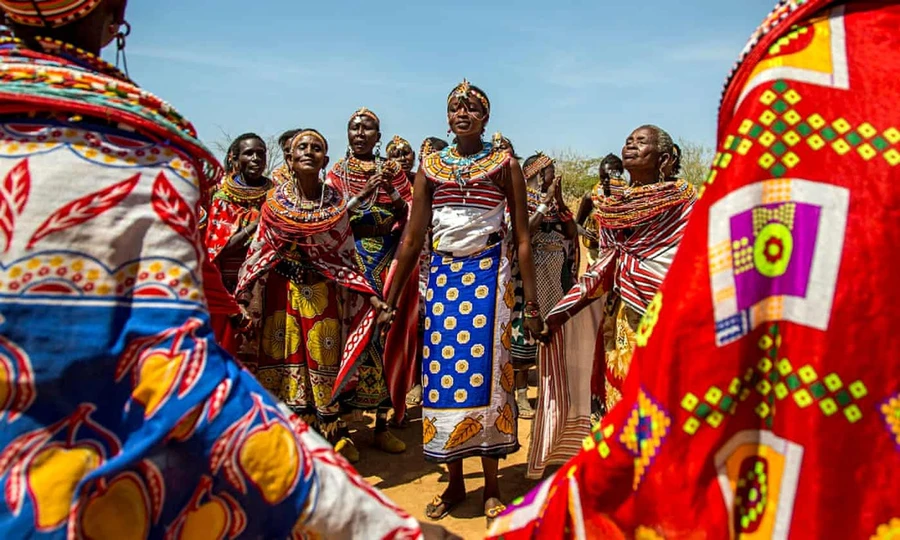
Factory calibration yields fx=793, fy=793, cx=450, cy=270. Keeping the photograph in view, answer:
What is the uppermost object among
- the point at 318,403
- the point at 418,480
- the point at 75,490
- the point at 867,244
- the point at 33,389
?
the point at 867,244

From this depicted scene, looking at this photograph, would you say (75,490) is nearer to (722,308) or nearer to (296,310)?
(722,308)

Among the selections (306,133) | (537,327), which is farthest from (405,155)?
(537,327)

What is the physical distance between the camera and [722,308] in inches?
73.7

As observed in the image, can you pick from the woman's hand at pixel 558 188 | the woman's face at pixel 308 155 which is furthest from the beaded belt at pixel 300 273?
the woman's hand at pixel 558 188

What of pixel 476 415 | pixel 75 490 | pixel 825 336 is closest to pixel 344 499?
pixel 75 490

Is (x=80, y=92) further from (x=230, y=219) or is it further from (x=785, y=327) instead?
(x=230, y=219)

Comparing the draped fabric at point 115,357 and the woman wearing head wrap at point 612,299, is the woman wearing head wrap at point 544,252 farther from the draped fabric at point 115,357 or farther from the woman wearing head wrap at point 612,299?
the draped fabric at point 115,357

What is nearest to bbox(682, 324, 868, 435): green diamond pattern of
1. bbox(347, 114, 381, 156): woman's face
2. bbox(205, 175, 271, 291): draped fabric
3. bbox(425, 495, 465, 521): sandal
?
bbox(425, 495, 465, 521): sandal

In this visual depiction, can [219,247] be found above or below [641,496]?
above

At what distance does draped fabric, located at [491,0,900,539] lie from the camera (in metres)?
1.77

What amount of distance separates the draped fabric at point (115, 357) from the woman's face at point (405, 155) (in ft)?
20.9

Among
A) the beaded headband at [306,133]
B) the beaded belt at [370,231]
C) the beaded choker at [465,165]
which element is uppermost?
the beaded headband at [306,133]

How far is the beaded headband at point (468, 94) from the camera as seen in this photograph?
479 cm

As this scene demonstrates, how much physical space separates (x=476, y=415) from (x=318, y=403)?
5.21 feet
